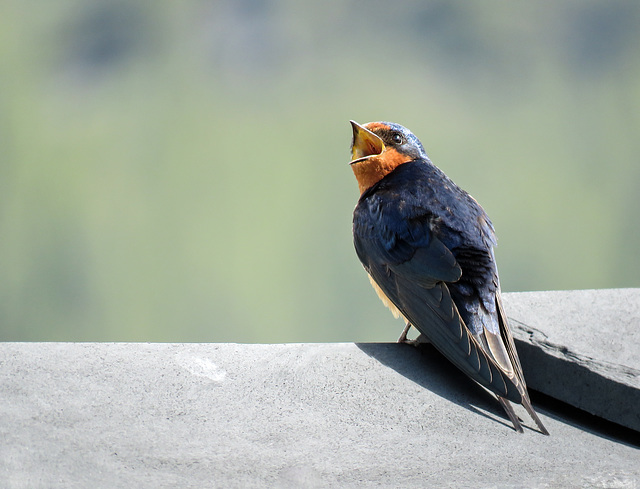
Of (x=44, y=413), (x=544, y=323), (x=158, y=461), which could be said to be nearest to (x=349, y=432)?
(x=158, y=461)

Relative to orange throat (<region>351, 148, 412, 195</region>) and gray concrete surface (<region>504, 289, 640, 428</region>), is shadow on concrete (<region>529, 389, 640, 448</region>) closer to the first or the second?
gray concrete surface (<region>504, 289, 640, 428</region>)

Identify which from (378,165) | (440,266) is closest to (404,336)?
(440,266)

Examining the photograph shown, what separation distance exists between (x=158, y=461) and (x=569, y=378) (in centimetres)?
121

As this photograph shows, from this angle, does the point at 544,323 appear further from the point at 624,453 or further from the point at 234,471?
the point at 234,471

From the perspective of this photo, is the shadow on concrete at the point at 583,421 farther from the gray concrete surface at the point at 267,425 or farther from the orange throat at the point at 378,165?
the orange throat at the point at 378,165

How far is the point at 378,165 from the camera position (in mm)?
2662

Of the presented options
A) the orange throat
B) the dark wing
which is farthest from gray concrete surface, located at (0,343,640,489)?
the orange throat

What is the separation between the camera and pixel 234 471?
1625mm

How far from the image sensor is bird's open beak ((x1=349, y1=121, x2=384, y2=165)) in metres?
2.69

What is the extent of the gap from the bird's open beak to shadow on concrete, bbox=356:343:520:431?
0.72 meters

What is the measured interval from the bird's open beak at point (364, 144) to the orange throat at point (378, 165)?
0.10 feet

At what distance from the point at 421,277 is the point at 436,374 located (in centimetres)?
29

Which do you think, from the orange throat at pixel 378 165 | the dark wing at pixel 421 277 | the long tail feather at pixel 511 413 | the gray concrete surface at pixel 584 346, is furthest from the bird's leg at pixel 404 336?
the orange throat at pixel 378 165

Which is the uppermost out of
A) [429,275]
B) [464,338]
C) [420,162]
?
[420,162]
